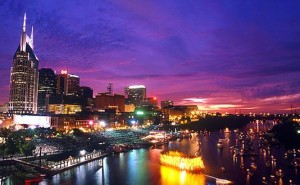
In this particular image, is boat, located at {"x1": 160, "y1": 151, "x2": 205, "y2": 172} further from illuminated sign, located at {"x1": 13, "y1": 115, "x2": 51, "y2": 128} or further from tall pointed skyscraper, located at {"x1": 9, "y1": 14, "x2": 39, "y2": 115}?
tall pointed skyscraper, located at {"x1": 9, "y1": 14, "x2": 39, "y2": 115}

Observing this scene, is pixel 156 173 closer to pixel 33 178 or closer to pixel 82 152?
pixel 82 152

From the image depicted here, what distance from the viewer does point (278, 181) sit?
165ft

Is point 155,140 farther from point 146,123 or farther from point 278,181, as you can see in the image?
point 146,123

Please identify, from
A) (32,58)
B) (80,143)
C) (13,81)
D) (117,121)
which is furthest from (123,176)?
(32,58)

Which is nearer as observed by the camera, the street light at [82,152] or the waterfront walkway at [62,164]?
the waterfront walkway at [62,164]

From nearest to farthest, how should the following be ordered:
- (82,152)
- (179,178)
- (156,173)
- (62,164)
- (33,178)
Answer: (33,178) → (179,178) → (156,173) → (62,164) → (82,152)

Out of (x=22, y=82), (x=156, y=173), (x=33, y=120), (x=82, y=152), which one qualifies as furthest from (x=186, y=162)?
(x=22, y=82)

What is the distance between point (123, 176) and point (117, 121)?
10932 centimetres

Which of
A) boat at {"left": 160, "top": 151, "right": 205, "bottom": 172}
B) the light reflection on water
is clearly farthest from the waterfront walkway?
boat at {"left": 160, "top": 151, "right": 205, "bottom": 172}

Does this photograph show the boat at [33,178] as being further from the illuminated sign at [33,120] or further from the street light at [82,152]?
the illuminated sign at [33,120]

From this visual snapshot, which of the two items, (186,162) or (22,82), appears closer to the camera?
(186,162)

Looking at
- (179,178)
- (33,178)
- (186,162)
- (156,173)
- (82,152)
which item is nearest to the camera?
(33,178)

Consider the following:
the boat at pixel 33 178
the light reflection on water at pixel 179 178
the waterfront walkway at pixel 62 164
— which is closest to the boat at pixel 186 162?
the light reflection on water at pixel 179 178

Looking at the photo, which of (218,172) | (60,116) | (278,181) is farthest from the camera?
(60,116)
